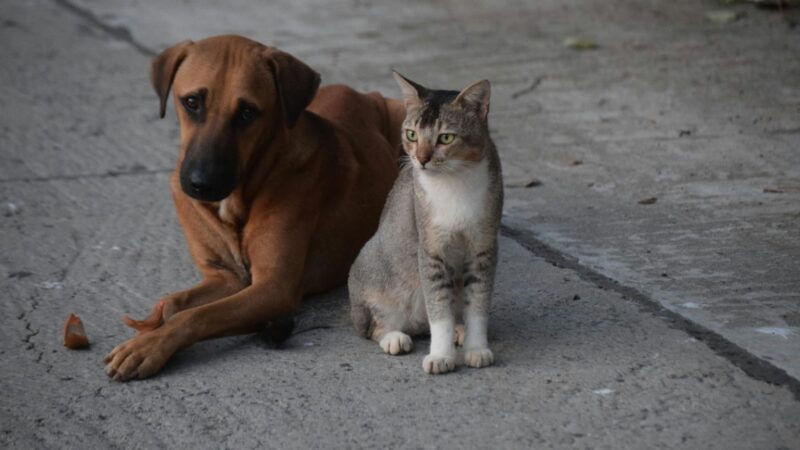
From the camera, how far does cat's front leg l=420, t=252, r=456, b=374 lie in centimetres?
393

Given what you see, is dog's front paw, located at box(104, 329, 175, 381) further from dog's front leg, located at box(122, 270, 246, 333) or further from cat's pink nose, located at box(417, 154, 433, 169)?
cat's pink nose, located at box(417, 154, 433, 169)

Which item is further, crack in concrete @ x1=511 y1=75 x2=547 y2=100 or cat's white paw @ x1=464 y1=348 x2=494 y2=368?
crack in concrete @ x1=511 y1=75 x2=547 y2=100

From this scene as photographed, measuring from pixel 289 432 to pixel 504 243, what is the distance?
1.99 metres

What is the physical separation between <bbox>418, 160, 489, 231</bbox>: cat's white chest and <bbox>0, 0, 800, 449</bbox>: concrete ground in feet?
1.76

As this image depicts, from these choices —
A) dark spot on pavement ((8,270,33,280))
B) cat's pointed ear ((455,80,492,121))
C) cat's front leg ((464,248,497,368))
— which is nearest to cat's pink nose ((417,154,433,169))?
cat's pointed ear ((455,80,492,121))

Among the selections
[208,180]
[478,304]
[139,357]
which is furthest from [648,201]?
[139,357]

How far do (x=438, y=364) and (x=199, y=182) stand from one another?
3.91ft

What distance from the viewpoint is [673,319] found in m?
4.22

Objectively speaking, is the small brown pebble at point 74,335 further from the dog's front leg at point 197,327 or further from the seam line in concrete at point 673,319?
the seam line in concrete at point 673,319

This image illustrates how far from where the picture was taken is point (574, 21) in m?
9.46

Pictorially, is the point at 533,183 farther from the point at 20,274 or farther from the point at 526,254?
the point at 20,274

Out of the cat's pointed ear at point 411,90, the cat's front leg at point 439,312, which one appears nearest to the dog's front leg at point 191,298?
the cat's front leg at point 439,312

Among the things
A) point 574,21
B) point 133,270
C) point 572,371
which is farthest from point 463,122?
point 574,21

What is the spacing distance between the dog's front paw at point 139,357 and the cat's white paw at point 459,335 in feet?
3.44
